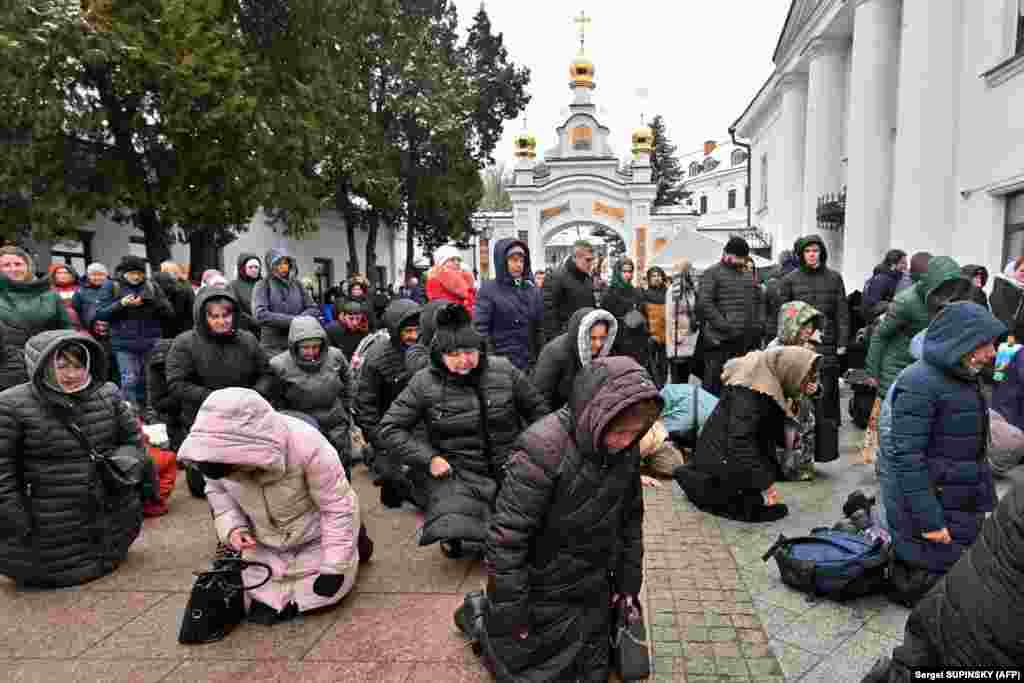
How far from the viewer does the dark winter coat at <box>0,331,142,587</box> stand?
362cm

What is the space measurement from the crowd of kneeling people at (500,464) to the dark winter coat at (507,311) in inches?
25.3

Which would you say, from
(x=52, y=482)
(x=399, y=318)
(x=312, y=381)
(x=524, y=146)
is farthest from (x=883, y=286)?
(x=524, y=146)

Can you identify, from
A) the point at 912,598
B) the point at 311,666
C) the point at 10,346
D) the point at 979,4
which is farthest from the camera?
the point at 979,4

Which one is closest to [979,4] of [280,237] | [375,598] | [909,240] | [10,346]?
[909,240]

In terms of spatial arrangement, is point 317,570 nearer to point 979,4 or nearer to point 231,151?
point 231,151

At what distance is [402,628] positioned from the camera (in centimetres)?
334

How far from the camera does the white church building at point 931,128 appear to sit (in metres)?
9.92

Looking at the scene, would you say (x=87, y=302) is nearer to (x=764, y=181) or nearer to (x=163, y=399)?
(x=163, y=399)

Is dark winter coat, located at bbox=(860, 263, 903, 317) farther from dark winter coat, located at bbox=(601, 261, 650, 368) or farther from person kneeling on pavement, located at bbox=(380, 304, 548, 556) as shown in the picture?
person kneeling on pavement, located at bbox=(380, 304, 548, 556)

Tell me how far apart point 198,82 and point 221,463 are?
10867mm

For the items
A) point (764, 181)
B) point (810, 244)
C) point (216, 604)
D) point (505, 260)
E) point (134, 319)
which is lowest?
point (216, 604)

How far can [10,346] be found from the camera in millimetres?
5559

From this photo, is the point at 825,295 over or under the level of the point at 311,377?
over

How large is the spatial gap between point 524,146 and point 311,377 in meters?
37.1
